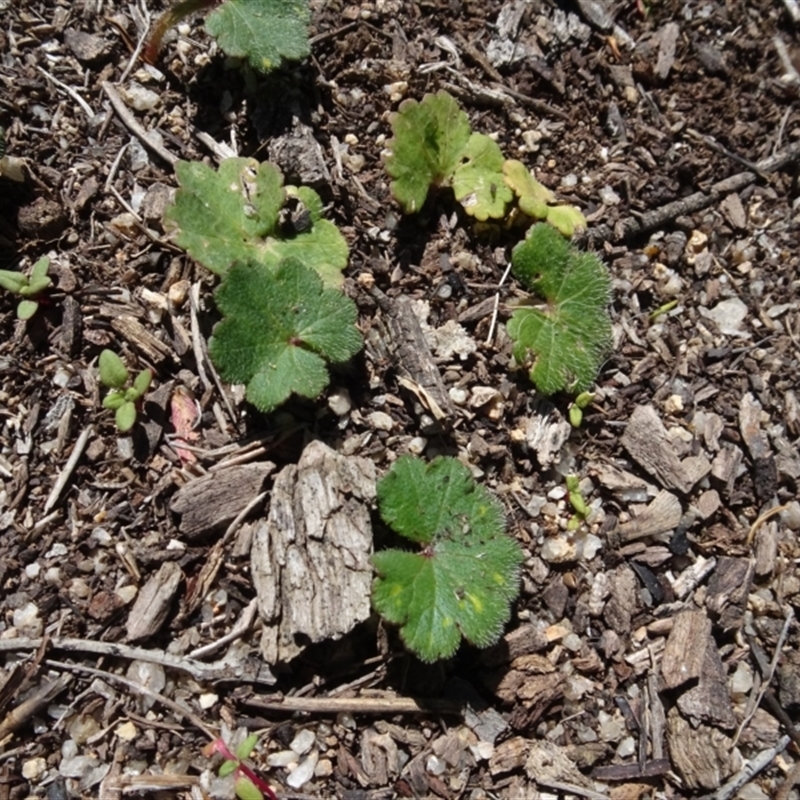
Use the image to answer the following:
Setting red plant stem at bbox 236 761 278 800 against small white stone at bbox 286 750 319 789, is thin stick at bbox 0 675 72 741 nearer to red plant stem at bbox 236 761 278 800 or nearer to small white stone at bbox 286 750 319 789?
red plant stem at bbox 236 761 278 800

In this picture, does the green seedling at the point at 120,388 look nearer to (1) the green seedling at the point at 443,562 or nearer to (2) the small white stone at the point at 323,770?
(1) the green seedling at the point at 443,562

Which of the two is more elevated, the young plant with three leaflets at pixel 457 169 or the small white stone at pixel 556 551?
the young plant with three leaflets at pixel 457 169

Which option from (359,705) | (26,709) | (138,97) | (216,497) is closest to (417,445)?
(216,497)

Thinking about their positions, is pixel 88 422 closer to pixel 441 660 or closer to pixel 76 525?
pixel 76 525

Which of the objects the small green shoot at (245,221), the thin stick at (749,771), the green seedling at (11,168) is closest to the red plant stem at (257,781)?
the thin stick at (749,771)

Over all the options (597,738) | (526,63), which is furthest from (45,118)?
(597,738)

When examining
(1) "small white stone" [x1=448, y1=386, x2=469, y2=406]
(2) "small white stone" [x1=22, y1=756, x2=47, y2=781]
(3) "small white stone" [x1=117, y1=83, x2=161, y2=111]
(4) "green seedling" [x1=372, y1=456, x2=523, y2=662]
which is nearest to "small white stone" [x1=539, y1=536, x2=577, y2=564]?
(4) "green seedling" [x1=372, y1=456, x2=523, y2=662]

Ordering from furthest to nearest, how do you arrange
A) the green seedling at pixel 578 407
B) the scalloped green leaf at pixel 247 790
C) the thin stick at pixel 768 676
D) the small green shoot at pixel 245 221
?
1. the green seedling at pixel 578 407
2. the thin stick at pixel 768 676
3. the small green shoot at pixel 245 221
4. the scalloped green leaf at pixel 247 790
